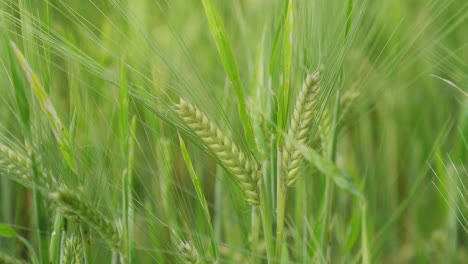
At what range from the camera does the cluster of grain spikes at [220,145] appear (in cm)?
64

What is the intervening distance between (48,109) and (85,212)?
0.11 m

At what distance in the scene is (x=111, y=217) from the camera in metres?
0.73

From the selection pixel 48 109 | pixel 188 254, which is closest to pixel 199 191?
pixel 188 254

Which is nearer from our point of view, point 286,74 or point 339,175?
point 339,175

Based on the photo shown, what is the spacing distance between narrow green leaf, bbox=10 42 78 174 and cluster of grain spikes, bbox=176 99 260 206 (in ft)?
0.42

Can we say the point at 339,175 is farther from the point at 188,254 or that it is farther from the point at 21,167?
the point at 21,167

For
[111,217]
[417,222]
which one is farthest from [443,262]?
[111,217]

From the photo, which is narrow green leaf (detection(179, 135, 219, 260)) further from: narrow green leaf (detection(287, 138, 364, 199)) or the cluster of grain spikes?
narrow green leaf (detection(287, 138, 364, 199))

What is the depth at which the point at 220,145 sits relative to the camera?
0.64 meters

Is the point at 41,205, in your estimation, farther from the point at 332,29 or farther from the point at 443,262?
the point at 443,262

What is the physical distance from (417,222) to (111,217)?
69 centimetres

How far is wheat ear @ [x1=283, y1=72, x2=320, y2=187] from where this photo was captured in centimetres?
66

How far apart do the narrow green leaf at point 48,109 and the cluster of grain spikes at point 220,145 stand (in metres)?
0.13

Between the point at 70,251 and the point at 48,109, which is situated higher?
the point at 48,109
